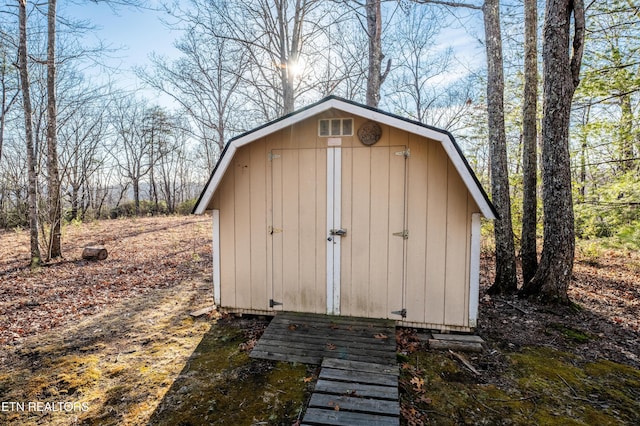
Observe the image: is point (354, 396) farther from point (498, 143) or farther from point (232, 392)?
point (498, 143)

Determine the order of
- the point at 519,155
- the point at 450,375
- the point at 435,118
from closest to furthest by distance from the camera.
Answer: the point at 450,375
the point at 519,155
the point at 435,118

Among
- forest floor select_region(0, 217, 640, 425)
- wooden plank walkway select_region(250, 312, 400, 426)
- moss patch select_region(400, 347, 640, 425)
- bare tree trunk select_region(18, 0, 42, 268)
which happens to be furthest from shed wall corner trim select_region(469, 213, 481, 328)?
bare tree trunk select_region(18, 0, 42, 268)

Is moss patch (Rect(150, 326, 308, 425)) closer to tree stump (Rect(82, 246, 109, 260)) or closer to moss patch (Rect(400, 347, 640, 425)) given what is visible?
moss patch (Rect(400, 347, 640, 425))

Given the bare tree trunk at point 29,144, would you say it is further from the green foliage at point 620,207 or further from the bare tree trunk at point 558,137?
the green foliage at point 620,207

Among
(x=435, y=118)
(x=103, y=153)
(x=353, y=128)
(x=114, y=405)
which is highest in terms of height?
(x=435, y=118)

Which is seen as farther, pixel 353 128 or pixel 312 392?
pixel 353 128

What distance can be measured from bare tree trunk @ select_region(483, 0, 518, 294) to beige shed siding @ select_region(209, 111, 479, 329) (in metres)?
1.82

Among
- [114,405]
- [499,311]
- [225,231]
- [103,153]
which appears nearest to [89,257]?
[225,231]

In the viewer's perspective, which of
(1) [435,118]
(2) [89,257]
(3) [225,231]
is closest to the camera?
(3) [225,231]

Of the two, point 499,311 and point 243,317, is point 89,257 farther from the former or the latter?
point 499,311

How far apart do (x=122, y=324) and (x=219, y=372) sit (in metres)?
2.02

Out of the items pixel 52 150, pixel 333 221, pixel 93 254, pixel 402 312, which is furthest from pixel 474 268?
pixel 52 150

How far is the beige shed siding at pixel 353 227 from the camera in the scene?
3.88 metres

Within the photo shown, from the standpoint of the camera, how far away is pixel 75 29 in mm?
7672
